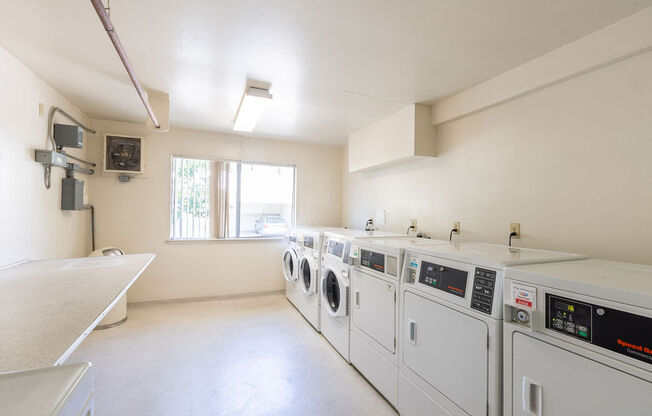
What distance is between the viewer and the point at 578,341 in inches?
41.4

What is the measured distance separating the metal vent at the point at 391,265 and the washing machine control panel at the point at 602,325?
96 cm

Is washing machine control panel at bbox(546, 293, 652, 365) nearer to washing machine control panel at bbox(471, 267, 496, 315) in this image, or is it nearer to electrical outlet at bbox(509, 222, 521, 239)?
washing machine control panel at bbox(471, 267, 496, 315)

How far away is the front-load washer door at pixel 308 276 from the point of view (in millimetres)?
3213

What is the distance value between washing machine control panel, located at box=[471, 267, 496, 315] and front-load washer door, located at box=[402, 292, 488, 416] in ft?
0.26

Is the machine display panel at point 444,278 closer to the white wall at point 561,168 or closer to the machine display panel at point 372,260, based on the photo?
the machine display panel at point 372,260

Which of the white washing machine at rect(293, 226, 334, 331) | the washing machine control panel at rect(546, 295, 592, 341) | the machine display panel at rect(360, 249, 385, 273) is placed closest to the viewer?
the washing machine control panel at rect(546, 295, 592, 341)

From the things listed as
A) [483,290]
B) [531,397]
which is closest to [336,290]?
[483,290]

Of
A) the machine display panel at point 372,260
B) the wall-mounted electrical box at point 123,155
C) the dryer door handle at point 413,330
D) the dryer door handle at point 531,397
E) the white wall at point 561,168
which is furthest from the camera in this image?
the wall-mounted electrical box at point 123,155

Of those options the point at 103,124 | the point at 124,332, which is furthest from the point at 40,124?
the point at 124,332

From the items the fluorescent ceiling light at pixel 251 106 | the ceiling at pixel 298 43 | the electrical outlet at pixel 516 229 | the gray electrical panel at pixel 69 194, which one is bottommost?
the electrical outlet at pixel 516 229

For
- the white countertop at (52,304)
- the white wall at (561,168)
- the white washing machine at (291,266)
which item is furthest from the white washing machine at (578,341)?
the white washing machine at (291,266)

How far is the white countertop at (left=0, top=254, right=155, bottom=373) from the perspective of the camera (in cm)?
93

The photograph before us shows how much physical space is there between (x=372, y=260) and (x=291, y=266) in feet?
Answer: 7.00

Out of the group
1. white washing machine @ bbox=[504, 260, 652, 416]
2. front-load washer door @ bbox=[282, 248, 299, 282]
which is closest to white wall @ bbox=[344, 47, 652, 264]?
white washing machine @ bbox=[504, 260, 652, 416]
